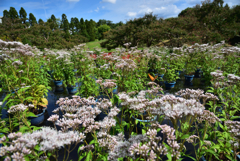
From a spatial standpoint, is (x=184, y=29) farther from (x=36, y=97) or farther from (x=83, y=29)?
(x=83, y=29)

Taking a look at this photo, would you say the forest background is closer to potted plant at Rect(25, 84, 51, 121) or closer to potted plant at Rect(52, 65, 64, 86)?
potted plant at Rect(52, 65, 64, 86)

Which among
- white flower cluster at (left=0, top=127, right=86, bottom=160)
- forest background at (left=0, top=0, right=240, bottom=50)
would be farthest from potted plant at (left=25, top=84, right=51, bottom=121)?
forest background at (left=0, top=0, right=240, bottom=50)

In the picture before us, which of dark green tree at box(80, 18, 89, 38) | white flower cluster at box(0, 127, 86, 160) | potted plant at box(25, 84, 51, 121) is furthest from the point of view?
dark green tree at box(80, 18, 89, 38)

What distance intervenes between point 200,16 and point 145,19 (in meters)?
9.20

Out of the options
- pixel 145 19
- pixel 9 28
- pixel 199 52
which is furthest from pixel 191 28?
pixel 9 28

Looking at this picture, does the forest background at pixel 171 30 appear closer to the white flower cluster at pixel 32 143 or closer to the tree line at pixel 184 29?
the tree line at pixel 184 29

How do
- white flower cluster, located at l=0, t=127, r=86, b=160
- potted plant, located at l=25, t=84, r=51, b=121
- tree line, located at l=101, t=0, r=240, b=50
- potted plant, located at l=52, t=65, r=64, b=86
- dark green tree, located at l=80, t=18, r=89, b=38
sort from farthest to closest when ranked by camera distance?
dark green tree, located at l=80, t=18, r=89, b=38 < tree line, located at l=101, t=0, r=240, b=50 < potted plant, located at l=52, t=65, r=64, b=86 < potted plant, located at l=25, t=84, r=51, b=121 < white flower cluster, located at l=0, t=127, r=86, b=160

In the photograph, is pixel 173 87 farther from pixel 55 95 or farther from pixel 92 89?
pixel 55 95

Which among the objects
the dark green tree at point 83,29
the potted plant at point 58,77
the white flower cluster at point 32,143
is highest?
the dark green tree at point 83,29

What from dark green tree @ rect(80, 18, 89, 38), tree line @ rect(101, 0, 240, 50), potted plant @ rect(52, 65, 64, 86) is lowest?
potted plant @ rect(52, 65, 64, 86)

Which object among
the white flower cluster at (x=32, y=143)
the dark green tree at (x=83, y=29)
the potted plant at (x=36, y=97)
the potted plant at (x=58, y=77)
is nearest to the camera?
the white flower cluster at (x=32, y=143)

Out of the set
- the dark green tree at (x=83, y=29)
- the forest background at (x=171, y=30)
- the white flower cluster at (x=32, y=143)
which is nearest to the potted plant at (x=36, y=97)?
the white flower cluster at (x=32, y=143)

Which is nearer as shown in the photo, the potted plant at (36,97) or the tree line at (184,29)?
the potted plant at (36,97)

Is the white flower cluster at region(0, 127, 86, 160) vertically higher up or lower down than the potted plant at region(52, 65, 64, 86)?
lower down
